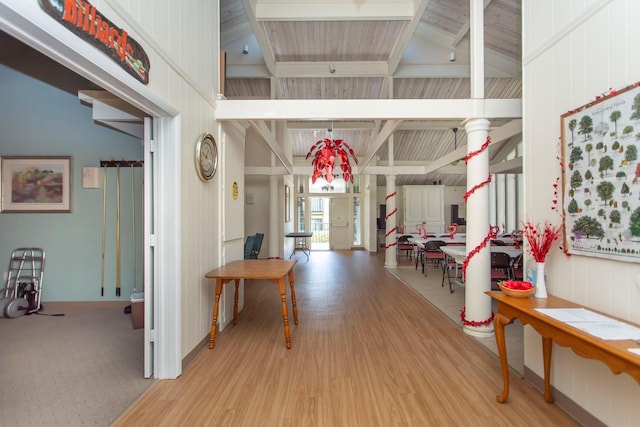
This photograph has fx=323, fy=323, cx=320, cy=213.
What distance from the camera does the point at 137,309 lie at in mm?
3541

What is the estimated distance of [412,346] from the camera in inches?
125

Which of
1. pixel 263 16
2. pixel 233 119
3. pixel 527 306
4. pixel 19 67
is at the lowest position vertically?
pixel 527 306

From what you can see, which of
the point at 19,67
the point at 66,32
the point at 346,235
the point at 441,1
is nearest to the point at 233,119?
the point at 66,32

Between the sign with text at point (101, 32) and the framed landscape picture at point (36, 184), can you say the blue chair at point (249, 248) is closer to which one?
the framed landscape picture at point (36, 184)

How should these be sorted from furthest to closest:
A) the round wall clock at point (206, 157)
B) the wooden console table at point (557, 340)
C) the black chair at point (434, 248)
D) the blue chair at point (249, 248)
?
the blue chair at point (249, 248) → the black chair at point (434, 248) → the round wall clock at point (206, 157) → the wooden console table at point (557, 340)

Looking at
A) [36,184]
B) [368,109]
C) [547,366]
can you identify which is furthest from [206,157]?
[547,366]

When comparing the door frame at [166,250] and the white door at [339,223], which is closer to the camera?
the door frame at [166,250]

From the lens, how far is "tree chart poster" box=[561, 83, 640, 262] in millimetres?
1660

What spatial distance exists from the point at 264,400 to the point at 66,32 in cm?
239

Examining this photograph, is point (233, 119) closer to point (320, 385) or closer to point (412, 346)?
point (320, 385)

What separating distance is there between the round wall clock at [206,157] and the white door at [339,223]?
940 cm

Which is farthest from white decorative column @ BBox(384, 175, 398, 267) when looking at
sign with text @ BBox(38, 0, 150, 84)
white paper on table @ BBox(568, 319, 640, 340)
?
sign with text @ BBox(38, 0, 150, 84)

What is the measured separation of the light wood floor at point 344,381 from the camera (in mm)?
2066

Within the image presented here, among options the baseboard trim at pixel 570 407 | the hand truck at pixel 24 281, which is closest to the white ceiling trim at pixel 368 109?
the baseboard trim at pixel 570 407
